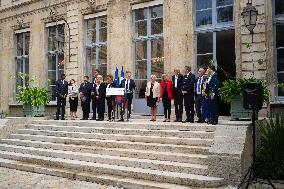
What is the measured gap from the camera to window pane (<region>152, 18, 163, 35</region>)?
1254 cm

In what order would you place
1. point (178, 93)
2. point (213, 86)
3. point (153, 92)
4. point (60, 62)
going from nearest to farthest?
point (213, 86), point (178, 93), point (153, 92), point (60, 62)

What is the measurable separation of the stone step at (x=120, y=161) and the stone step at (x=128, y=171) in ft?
0.51

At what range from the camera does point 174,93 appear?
1009 cm

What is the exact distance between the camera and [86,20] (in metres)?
14.6

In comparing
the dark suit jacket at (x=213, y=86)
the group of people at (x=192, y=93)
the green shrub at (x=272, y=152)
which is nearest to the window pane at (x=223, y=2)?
the group of people at (x=192, y=93)

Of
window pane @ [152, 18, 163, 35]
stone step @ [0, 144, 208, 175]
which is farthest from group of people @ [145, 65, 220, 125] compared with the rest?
window pane @ [152, 18, 163, 35]

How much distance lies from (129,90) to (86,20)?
5062 mm

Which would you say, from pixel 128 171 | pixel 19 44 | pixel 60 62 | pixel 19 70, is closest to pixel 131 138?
pixel 128 171

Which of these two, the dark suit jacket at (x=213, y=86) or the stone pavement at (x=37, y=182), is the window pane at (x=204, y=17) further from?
the stone pavement at (x=37, y=182)

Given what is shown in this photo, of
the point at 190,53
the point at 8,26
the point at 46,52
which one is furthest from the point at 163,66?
the point at 8,26

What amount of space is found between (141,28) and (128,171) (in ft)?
23.9

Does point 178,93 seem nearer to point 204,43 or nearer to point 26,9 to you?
point 204,43

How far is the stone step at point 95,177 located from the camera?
21.3 feet

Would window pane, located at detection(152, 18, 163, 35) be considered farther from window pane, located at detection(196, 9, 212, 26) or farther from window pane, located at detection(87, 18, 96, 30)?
window pane, located at detection(87, 18, 96, 30)
